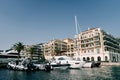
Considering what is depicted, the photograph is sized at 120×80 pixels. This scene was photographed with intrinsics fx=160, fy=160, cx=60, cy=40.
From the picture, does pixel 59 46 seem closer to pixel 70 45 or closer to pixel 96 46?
pixel 70 45

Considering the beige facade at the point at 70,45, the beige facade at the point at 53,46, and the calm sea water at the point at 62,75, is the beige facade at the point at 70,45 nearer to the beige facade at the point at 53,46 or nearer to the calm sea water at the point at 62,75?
the beige facade at the point at 53,46

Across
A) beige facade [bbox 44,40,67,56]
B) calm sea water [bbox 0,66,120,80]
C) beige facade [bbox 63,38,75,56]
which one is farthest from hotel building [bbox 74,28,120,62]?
calm sea water [bbox 0,66,120,80]

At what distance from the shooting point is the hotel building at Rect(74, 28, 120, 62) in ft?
293

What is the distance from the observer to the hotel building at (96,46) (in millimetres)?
89438

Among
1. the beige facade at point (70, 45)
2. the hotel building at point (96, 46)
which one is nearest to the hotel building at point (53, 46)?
the beige facade at point (70, 45)

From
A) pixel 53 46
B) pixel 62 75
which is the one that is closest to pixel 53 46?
pixel 53 46

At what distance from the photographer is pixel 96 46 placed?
93.1 m

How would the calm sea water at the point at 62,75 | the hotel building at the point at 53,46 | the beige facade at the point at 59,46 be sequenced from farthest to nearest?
the beige facade at the point at 59,46 → the hotel building at the point at 53,46 → the calm sea water at the point at 62,75

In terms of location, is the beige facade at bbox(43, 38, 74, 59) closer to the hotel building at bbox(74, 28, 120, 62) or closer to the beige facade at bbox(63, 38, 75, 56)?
the beige facade at bbox(63, 38, 75, 56)

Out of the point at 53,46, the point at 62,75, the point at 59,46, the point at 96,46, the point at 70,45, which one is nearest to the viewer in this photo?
the point at 62,75

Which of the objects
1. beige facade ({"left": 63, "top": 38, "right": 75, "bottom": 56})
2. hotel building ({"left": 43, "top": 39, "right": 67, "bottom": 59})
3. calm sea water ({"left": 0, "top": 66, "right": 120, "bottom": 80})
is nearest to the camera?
calm sea water ({"left": 0, "top": 66, "right": 120, "bottom": 80})

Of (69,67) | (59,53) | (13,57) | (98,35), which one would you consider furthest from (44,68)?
(59,53)

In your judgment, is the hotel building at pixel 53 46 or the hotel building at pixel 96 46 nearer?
the hotel building at pixel 96 46

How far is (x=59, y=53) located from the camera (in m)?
115
